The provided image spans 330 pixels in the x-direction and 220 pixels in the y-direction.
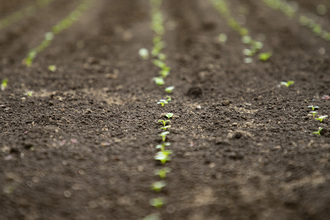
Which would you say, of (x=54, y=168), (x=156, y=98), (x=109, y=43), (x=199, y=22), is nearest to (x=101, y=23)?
(x=109, y=43)

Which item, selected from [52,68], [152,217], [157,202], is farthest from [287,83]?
[52,68]

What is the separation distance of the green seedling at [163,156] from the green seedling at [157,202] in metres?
0.40

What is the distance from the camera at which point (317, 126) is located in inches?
103

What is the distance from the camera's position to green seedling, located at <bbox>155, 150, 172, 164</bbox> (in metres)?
2.28

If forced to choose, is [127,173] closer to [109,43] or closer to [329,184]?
[329,184]

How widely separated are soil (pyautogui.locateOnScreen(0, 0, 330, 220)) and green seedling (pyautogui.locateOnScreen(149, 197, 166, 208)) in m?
0.04

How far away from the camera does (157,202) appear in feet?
6.22

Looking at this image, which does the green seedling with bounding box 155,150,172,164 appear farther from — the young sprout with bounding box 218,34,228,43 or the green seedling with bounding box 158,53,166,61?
the young sprout with bounding box 218,34,228,43

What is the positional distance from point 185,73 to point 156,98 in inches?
34.6

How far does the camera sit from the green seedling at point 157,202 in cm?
188

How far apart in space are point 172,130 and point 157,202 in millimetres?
927

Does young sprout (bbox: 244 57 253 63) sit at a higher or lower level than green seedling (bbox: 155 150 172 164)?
higher

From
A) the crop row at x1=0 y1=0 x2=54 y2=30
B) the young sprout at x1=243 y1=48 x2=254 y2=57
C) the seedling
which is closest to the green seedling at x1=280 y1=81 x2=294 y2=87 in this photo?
the young sprout at x1=243 y1=48 x2=254 y2=57

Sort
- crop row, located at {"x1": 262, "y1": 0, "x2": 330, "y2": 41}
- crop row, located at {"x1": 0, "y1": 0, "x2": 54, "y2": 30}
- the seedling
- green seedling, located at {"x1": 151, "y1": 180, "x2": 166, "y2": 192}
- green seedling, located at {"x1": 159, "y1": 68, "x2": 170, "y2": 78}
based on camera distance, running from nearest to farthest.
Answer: green seedling, located at {"x1": 151, "y1": 180, "x2": 166, "y2": 192} → the seedling → green seedling, located at {"x1": 159, "y1": 68, "x2": 170, "y2": 78} → crop row, located at {"x1": 262, "y1": 0, "x2": 330, "y2": 41} → crop row, located at {"x1": 0, "y1": 0, "x2": 54, "y2": 30}
